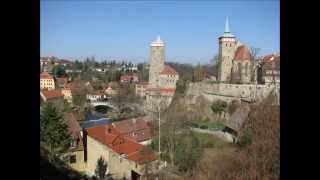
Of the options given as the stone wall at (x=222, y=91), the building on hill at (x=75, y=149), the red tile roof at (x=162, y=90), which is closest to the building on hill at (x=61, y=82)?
the building on hill at (x=75, y=149)

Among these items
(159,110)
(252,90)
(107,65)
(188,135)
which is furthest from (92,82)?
(252,90)

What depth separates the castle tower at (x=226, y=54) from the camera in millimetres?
9843

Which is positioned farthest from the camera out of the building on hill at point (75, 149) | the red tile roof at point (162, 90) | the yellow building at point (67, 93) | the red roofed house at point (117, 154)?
the red tile roof at point (162, 90)

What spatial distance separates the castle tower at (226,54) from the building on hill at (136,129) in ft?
10.6

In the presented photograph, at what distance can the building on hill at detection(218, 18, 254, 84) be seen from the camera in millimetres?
9328

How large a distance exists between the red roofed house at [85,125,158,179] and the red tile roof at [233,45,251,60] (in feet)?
12.3

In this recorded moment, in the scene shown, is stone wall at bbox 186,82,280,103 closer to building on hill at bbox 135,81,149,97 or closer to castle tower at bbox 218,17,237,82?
castle tower at bbox 218,17,237,82

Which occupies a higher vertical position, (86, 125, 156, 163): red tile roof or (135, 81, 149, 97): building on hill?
(135, 81, 149, 97): building on hill

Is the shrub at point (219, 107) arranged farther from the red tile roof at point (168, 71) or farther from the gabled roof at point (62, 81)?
the gabled roof at point (62, 81)

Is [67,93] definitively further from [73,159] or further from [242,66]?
[242,66]

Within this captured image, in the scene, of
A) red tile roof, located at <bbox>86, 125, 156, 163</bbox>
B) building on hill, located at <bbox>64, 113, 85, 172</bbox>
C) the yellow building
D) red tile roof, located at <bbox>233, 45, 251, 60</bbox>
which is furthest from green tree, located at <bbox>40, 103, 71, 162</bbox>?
red tile roof, located at <bbox>233, 45, 251, 60</bbox>

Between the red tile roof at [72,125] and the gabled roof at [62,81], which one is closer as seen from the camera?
the red tile roof at [72,125]
